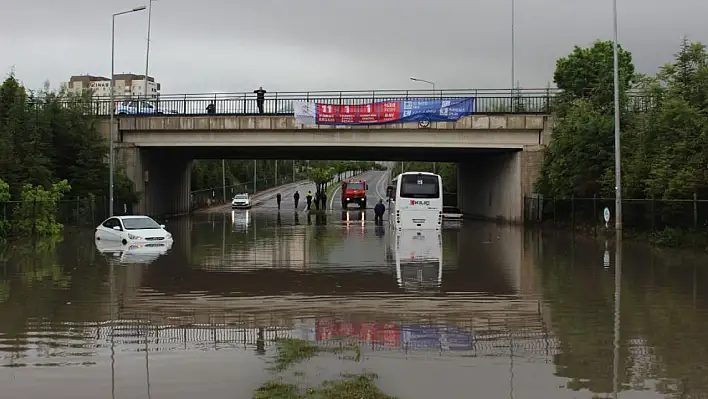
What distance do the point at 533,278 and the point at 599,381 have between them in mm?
9711

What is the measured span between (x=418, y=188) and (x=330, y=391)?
28.8 meters

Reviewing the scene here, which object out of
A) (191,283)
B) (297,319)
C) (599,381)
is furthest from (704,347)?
(191,283)

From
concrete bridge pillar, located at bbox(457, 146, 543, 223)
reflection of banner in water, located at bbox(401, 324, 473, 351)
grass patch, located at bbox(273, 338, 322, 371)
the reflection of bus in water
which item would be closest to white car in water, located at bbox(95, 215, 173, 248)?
the reflection of bus in water

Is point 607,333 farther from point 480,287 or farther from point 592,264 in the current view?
point 592,264

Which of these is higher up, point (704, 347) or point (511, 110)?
point (511, 110)

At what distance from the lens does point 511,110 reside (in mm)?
44125

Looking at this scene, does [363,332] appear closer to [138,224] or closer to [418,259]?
[418,259]

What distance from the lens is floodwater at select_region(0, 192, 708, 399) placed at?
26.1ft

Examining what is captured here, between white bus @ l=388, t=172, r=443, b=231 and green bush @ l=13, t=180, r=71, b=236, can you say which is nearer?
green bush @ l=13, t=180, r=71, b=236

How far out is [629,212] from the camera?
101ft

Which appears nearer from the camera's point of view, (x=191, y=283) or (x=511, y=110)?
(x=191, y=283)

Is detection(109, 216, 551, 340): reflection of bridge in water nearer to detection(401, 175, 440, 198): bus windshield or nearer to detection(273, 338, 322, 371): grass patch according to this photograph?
detection(273, 338, 322, 371): grass patch

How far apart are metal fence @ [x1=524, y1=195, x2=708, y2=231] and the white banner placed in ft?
43.5

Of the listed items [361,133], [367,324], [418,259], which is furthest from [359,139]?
[367,324]
